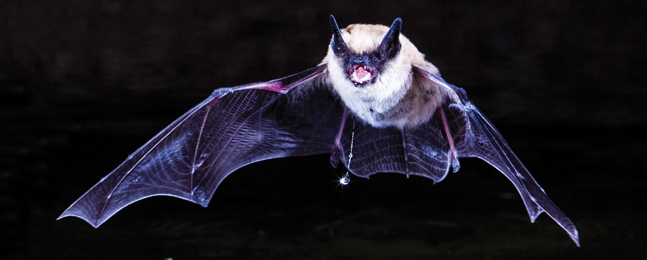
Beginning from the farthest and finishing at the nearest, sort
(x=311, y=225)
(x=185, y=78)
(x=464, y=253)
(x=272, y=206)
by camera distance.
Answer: (x=185, y=78) → (x=272, y=206) → (x=311, y=225) → (x=464, y=253)

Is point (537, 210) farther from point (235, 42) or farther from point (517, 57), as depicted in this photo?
point (235, 42)

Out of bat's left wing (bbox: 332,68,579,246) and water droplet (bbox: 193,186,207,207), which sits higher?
water droplet (bbox: 193,186,207,207)

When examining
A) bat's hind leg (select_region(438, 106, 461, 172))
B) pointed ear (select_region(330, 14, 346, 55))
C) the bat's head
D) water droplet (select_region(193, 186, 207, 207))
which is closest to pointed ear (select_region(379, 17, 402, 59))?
the bat's head

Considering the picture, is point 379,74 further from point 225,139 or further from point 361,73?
point 225,139

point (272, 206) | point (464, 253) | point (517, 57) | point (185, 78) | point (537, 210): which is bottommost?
point (464, 253)

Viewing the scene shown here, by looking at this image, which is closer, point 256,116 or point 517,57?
point 256,116

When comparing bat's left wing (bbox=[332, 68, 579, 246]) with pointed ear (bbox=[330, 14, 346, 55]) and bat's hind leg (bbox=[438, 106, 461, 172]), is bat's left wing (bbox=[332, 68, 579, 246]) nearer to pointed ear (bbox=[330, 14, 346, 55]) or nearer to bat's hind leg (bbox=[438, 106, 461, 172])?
bat's hind leg (bbox=[438, 106, 461, 172])

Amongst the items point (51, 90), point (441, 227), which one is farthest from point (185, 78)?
point (441, 227)

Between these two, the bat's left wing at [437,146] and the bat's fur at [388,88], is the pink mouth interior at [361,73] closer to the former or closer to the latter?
the bat's fur at [388,88]

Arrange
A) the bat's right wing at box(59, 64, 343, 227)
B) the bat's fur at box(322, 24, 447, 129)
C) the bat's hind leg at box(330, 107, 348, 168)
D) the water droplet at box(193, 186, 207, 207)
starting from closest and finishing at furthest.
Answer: the bat's fur at box(322, 24, 447, 129)
the bat's right wing at box(59, 64, 343, 227)
the water droplet at box(193, 186, 207, 207)
the bat's hind leg at box(330, 107, 348, 168)
